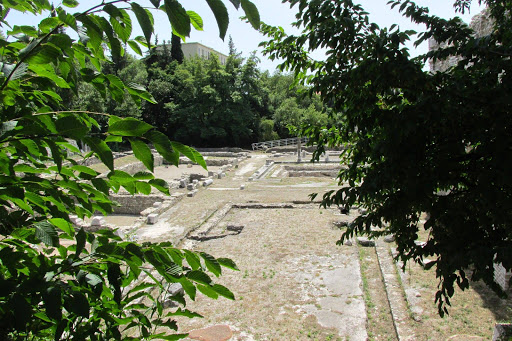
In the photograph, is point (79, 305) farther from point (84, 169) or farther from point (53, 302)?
point (84, 169)

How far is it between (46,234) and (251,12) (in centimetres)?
121

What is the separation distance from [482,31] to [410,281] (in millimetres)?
5796

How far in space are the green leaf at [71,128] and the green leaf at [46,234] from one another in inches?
19.7

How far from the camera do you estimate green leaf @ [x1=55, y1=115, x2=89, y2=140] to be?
1.27 metres

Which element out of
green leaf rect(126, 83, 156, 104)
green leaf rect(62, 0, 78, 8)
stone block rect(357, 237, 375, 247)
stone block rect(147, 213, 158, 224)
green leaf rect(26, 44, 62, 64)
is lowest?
stone block rect(147, 213, 158, 224)

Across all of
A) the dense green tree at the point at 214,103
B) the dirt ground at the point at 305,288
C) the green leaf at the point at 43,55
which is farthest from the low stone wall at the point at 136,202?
the dense green tree at the point at 214,103

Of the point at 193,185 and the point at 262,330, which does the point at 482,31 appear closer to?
the point at 262,330

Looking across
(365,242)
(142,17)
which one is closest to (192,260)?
(142,17)

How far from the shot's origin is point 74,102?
3200cm

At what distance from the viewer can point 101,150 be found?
1301mm

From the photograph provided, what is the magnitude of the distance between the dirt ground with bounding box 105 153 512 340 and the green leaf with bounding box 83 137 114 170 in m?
5.50

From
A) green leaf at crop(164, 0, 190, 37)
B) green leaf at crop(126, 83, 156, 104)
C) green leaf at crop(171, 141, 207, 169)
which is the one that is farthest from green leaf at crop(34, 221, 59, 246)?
green leaf at crop(164, 0, 190, 37)

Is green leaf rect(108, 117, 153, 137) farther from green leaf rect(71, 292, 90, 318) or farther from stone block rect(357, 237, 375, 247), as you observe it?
stone block rect(357, 237, 375, 247)

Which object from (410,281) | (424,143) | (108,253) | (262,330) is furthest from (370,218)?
(410,281)
